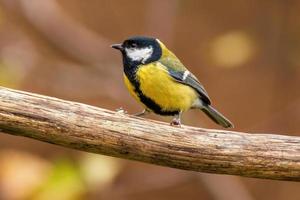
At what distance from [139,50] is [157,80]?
0.21 m

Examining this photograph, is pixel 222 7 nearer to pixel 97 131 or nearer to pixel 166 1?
pixel 166 1

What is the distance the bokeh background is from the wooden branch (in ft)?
5.61

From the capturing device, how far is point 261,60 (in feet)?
18.3

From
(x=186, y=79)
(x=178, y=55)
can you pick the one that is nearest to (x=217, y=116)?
(x=186, y=79)

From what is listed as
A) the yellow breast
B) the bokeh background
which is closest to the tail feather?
the yellow breast

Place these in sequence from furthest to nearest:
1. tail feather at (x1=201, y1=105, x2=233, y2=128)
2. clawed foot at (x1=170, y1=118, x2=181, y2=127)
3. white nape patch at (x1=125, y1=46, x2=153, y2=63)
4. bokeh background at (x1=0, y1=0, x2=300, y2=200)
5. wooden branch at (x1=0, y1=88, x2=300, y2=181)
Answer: bokeh background at (x1=0, y1=0, x2=300, y2=200), tail feather at (x1=201, y1=105, x2=233, y2=128), white nape patch at (x1=125, y1=46, x2=153, y2=63), clawed foot at (x1=170, y1=118, x2=181, y2=127), wooden branch at (x1=0, y1=88, x2=300, y2=181)

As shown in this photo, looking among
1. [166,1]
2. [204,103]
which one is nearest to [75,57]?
Answer: [166,1]

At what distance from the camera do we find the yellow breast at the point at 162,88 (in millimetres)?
3475

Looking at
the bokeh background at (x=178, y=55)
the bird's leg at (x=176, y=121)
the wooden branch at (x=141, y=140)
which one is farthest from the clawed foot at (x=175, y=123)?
the bokeh background at (x=178, y=55)

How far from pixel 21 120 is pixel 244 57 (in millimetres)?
2113

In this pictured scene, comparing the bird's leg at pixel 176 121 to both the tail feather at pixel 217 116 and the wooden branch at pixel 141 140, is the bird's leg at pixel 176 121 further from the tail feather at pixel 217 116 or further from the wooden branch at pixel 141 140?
the tail feather at pixel 217 116

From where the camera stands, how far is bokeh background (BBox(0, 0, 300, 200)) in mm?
4992

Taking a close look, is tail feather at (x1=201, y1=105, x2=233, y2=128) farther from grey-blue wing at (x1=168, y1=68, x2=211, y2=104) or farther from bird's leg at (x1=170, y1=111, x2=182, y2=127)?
bird's leg at (x1=170, y1=111, x2=182, y2=127)

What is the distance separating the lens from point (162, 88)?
138 inches
